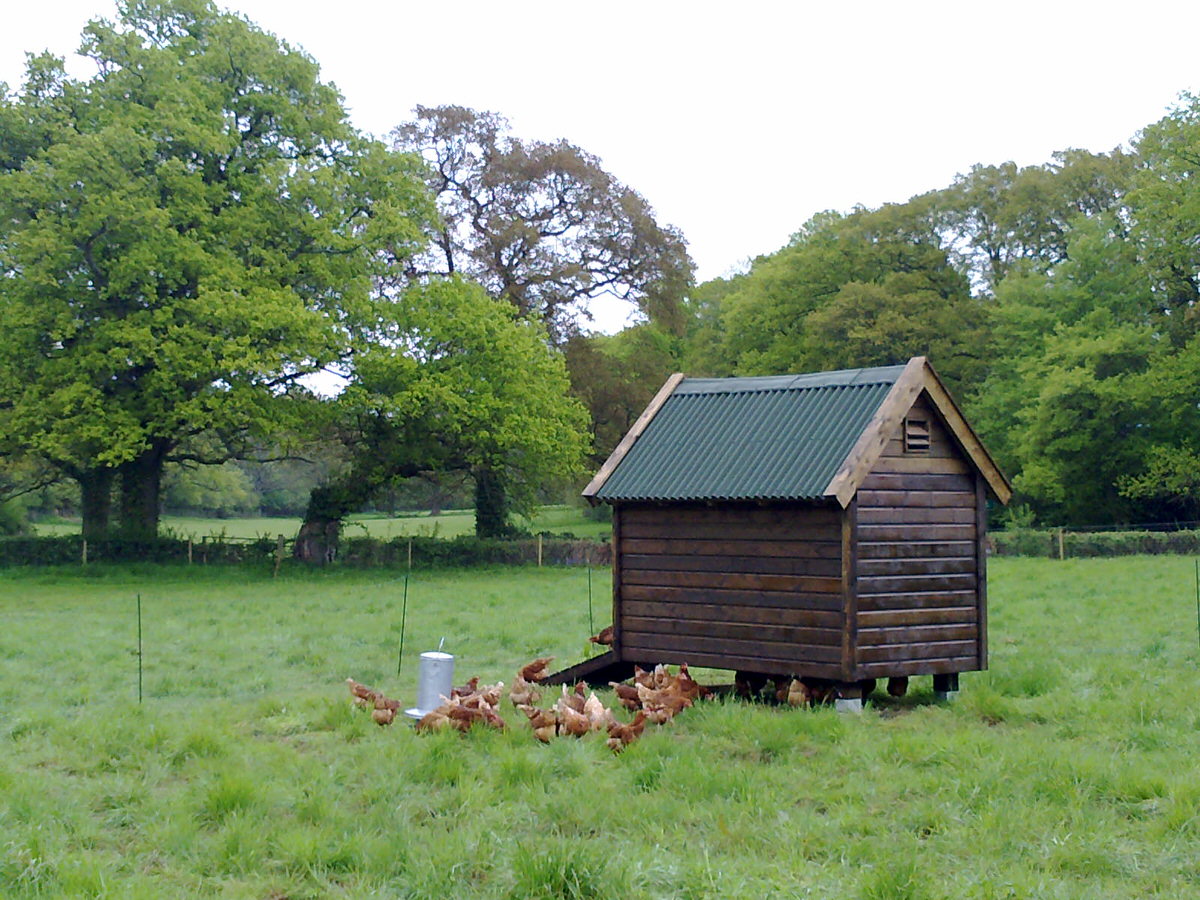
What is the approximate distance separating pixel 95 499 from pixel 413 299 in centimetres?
1077

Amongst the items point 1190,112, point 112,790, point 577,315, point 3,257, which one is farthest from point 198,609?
point 1190,112

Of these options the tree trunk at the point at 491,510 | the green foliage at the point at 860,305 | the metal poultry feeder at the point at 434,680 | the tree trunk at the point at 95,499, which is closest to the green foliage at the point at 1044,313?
the green foliage at the point at 860,305

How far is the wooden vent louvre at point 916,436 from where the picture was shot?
12641mm

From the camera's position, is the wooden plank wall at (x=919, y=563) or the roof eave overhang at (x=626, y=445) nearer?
the wooden plank wall at (x=919, y=563)

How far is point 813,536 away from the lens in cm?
1209

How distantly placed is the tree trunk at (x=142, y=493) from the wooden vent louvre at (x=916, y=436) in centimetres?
2701

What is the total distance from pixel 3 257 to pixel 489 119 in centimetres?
1775

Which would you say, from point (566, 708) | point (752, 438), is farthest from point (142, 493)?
point (566, 708)

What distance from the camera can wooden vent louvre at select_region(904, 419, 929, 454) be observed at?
12641 millimetres

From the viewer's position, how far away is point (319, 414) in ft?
109

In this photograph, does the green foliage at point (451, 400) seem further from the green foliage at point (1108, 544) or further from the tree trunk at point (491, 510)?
the green foliage at point (1108, 544)

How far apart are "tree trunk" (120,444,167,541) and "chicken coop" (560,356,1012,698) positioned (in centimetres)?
2454

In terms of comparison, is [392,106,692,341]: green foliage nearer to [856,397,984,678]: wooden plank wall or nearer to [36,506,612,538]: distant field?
[36,506,612,538]: distant field

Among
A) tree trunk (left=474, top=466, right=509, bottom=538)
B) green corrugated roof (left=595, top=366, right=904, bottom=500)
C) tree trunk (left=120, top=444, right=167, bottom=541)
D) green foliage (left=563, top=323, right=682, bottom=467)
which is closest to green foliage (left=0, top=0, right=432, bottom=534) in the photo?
tree trunk (left=120, top=444, right=167, bottom=541)
